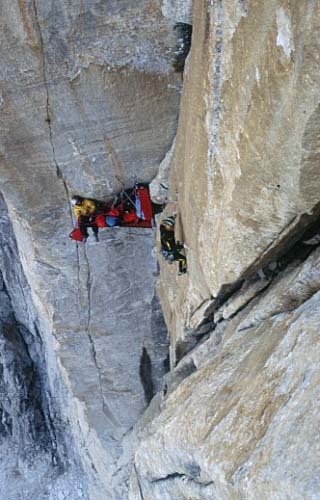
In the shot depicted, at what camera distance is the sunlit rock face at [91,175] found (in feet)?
23.1

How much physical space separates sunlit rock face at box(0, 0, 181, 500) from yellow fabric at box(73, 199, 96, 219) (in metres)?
0.21

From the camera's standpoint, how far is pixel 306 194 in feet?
14.8

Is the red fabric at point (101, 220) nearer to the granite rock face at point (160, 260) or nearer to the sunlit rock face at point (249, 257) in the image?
the granite rock face at point (160, 260)

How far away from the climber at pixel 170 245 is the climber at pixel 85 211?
1284 mm

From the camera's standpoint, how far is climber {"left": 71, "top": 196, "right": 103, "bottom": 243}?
8.76m

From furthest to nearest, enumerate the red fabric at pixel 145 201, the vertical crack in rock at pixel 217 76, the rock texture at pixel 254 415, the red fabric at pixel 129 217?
the red fabric at pixel 129 217, the red fabric at pixel 145 201, the vertical crack in rock at pixel 217 76, the rock texture at pixel 254 415

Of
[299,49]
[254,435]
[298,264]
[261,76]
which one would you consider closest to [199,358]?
[298,264]

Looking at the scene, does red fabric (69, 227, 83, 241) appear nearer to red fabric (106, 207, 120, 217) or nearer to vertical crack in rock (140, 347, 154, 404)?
red fabric (106, 207, 120, 217)

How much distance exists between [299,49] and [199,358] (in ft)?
16.7

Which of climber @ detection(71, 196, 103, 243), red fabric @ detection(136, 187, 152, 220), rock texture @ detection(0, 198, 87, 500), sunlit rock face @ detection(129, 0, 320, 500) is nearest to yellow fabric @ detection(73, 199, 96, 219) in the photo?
climber @ detection(71, 196, 103, 243)

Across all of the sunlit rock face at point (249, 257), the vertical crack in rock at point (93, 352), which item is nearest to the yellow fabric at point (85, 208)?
the vertical crack in rock at point (93, 352)

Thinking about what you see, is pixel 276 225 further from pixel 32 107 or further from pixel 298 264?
pixel 32 107

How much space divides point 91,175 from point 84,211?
65 centimetres

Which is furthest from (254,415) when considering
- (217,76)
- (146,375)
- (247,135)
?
(146,375)
